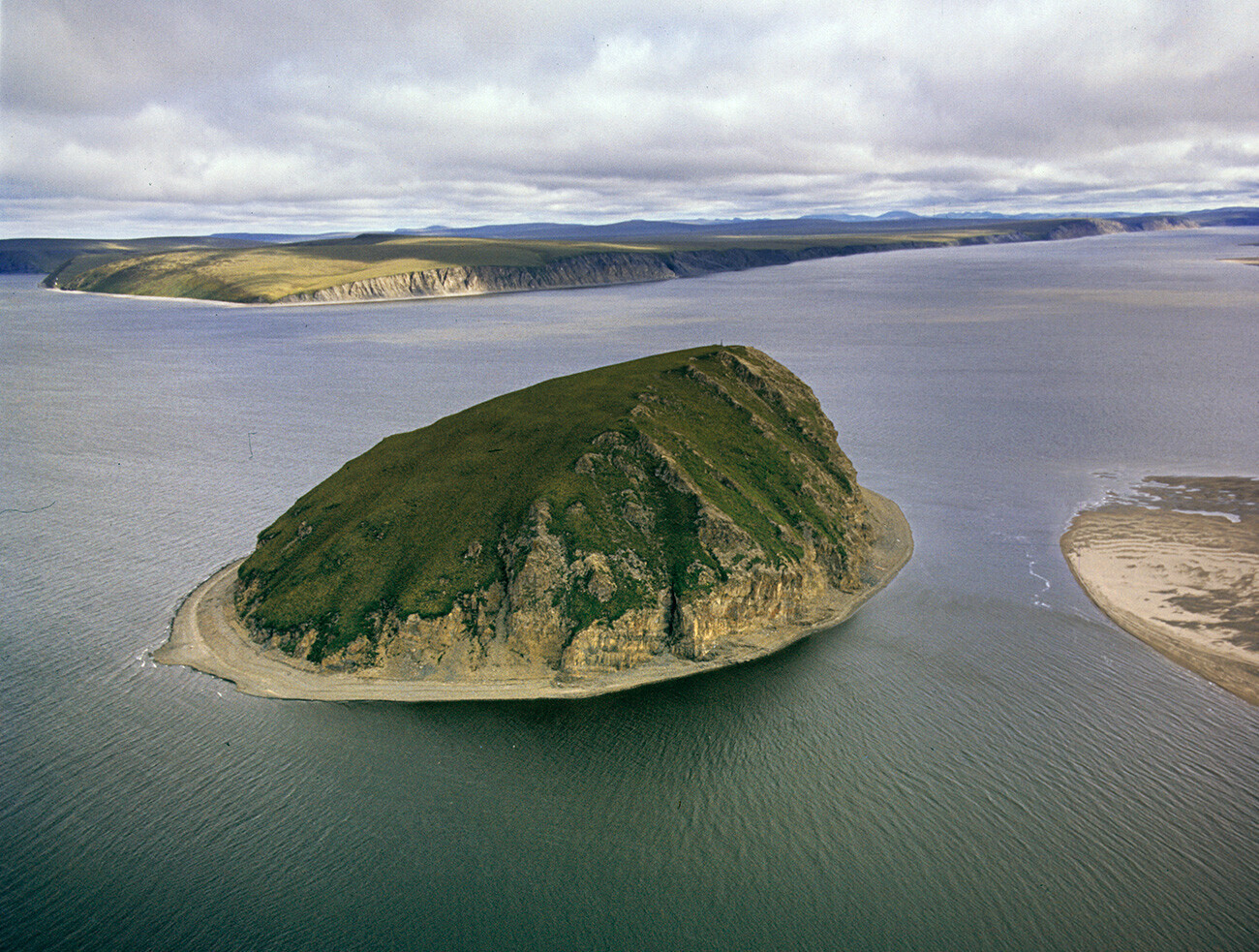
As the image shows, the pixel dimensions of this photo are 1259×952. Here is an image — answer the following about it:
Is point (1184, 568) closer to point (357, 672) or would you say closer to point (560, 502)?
point (560, 502)

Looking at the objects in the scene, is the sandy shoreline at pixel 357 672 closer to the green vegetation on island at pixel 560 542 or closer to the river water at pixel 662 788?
the green vegetation on island at pixel 560 542

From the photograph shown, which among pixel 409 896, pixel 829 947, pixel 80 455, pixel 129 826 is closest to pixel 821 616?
pixel 829 947

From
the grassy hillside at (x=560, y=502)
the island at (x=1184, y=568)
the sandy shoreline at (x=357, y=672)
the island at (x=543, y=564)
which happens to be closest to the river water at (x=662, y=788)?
the sandy shoreline at (x=357, y=672)

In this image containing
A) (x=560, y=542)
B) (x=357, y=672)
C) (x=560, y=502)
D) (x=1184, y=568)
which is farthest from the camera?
(x=1184, y=568)

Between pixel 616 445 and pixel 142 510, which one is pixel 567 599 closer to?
pixel 616 445

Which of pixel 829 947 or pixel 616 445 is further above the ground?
pixel 616 445

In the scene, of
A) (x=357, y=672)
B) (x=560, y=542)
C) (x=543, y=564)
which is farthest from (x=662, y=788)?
(x=357, y=672)
